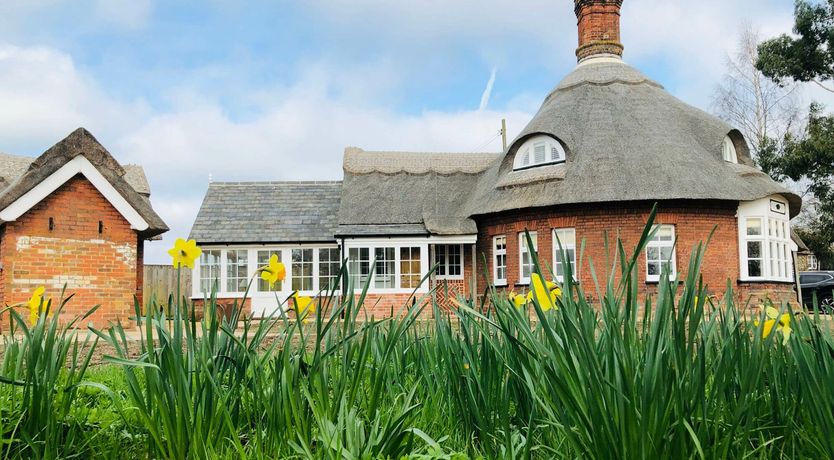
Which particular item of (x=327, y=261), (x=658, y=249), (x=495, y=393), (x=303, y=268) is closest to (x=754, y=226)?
(x=658, y=249)

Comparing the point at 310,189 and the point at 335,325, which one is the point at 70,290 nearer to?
the point at 335,325

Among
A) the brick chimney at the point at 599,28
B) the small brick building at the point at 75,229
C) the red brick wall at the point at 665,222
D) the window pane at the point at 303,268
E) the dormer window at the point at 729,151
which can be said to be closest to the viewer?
the small brick building at the point at 75,229

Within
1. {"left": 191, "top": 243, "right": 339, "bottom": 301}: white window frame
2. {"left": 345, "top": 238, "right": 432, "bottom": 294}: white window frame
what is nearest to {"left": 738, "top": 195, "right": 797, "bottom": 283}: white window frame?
{"left": 345, "top": 238, "right": 432, "bottom": 294}: white window frame

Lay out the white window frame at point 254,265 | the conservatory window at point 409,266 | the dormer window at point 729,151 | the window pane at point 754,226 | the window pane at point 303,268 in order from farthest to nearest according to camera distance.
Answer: the window pane at point 303,268
the white window frame at point 254,265
the conservatory window at point 409,266
the dormer window at point 729,151
the window pane at point 754,226

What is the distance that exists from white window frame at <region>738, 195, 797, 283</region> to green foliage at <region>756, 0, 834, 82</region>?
9.88m

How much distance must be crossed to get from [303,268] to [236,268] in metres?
2.01

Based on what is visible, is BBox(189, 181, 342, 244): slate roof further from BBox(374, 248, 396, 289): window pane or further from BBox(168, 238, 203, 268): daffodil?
BBox(168, 238, 203, 268): daffodil

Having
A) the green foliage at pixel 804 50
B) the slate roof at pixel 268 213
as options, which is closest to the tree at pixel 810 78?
the green foliage at pixel 804 50

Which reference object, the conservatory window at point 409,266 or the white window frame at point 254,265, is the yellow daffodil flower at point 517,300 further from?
the white window frame at point 254,265

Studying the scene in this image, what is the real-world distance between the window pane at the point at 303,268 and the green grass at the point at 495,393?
62.9ft

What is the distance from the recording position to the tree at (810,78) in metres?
25.7

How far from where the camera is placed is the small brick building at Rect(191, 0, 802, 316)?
18.1m

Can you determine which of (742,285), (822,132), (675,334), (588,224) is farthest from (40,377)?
(822,132)

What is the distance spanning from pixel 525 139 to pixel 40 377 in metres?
19.1
